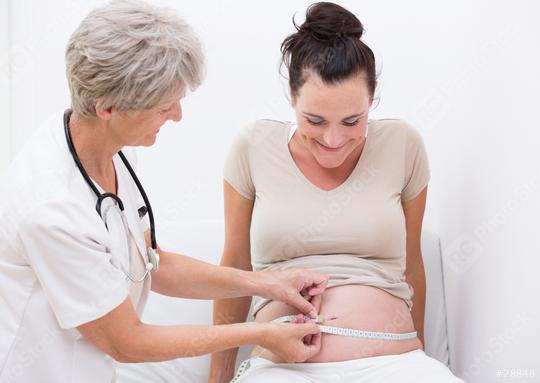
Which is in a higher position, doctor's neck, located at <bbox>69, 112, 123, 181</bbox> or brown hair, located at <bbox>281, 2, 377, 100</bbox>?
brown hair, located at <bbox>281, 2, 377, 100</bbox>

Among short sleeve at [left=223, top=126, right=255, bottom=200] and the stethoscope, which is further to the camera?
short sleeve at [left=223, top=126, right=255, bottom=200]

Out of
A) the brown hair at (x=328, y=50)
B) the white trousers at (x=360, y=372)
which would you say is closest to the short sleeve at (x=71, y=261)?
the white trousers at (x=360, y=372)

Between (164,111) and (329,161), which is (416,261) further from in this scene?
(164,111)

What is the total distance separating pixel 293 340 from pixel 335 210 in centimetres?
46

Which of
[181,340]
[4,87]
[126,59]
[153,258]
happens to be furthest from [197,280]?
[4,87]

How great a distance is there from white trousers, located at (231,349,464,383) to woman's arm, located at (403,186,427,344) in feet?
1.32

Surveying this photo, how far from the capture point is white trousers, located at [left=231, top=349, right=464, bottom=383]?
6.10 feet

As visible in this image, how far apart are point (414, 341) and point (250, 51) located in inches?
54.3

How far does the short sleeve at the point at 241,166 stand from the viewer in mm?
2213

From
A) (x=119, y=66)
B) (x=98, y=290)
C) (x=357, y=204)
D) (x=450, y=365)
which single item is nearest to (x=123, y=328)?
(x=98, y=290)

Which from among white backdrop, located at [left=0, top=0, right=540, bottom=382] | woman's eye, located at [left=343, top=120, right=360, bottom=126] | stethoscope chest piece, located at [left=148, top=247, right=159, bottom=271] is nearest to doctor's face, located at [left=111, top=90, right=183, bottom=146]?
stethoscope chest piece, located at [left=148, top=247, right=159, bottom=271]

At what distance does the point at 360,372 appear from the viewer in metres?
1.91

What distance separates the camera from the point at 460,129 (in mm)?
2496

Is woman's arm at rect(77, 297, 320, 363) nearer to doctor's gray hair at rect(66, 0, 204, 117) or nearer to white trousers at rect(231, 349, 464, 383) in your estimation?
white trousers at rect(231, 349, 464, 383)
